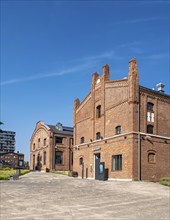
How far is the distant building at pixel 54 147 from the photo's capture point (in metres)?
50.8


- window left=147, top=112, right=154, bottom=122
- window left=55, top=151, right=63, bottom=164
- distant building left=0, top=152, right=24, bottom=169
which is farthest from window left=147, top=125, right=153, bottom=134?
distant building left=0, top=152, right=24, bottom=169

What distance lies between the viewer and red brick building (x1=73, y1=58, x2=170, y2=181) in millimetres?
29141

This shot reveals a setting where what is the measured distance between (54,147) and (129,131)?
78.2ft

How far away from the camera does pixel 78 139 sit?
134 ft

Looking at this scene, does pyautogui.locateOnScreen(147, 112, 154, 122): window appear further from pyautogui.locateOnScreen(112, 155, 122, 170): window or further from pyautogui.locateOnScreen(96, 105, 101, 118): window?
pyautogui.locateOnScreen(96, 105, 101, 118): window

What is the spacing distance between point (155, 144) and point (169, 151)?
2079mm

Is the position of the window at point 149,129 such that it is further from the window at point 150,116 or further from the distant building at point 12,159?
the distant building at point 12,159

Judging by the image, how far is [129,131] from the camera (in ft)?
96.6

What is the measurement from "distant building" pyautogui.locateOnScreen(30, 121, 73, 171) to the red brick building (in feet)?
48.7

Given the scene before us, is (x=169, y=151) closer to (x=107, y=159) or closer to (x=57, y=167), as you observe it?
(x=107, y=159)

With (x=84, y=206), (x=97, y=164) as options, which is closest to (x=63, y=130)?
(x=97, y=164)

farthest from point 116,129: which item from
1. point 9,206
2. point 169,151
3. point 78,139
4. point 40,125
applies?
point 40,125

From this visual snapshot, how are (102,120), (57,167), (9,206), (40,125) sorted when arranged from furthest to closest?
(40,125), (57,167), (102,120), (9,206)

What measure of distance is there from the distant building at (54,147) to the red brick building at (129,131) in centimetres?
1484
